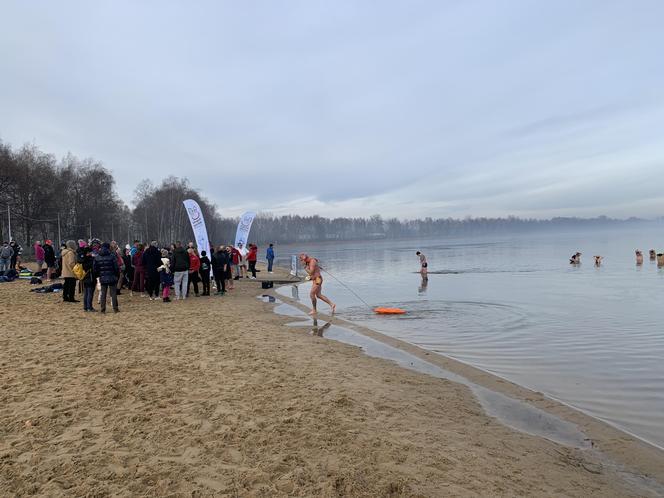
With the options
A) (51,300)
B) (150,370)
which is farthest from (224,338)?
(51,300)

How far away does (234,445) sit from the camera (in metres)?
3.86

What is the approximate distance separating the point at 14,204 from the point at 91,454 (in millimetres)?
49644

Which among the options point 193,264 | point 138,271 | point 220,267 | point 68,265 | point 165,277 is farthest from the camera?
point 220,267

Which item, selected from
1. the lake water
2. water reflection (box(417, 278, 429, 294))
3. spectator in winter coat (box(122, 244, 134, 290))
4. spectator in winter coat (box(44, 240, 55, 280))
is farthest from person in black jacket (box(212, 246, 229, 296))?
water reflection (box(417, 278, 429, 294))

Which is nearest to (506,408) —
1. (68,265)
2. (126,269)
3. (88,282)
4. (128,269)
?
(88,282)

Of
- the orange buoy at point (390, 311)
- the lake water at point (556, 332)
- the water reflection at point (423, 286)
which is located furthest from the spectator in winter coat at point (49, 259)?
the water reflection at point (423, 286)

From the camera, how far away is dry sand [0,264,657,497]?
3.28 meters

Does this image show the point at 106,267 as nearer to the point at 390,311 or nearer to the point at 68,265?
the point at 68,265

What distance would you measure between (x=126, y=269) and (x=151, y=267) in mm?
1875

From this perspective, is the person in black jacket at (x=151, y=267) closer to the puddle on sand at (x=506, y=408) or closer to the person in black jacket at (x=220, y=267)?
the person in black jacket at (x=220, y=267)

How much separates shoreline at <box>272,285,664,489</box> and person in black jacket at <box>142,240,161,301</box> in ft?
29.1

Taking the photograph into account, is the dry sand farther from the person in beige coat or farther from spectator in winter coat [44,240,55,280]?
spectator in winter coat [44,240,55,280]

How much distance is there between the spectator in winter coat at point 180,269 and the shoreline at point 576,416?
8.00 meters

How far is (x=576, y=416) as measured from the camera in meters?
5.28
